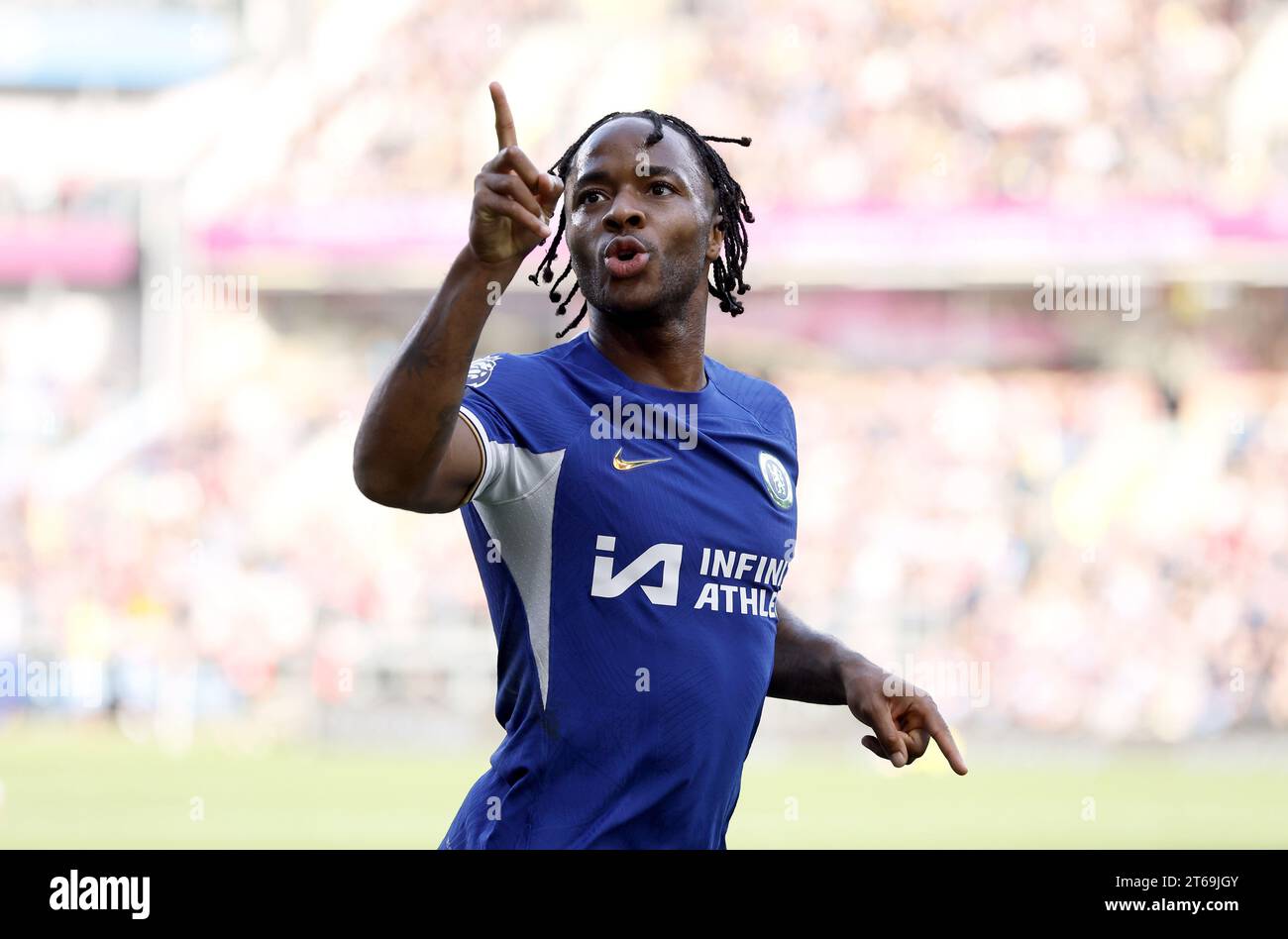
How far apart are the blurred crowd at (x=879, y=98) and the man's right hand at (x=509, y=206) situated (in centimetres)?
1467

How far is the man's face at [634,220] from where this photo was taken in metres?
3.04

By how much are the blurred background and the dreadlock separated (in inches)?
350

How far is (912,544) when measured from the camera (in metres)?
15.3

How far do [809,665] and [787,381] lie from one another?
13.8 m

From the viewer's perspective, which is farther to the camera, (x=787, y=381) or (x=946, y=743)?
(x=787, y=381)

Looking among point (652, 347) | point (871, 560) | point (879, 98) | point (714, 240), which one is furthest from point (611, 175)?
point (879, 98)

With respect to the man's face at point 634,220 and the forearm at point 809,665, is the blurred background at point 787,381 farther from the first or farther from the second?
the man's face at point 634,220

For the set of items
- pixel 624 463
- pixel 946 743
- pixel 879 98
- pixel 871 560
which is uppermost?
pixel 879 98

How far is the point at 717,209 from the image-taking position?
3494mm

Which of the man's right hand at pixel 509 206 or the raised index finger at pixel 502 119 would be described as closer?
the man's right hand at pixel 509 206

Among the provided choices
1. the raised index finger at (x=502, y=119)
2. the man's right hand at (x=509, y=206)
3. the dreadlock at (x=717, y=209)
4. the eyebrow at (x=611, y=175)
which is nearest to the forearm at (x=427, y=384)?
the man's right hand at (x=509, y=206)

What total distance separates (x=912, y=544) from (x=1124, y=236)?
12.1 feet

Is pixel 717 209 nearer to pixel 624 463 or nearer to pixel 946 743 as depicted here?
pixel 624 463

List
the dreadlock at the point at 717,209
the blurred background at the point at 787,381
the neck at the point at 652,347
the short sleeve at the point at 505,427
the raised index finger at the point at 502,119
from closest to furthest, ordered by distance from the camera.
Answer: the raised index finger at the point at 502,119
the short sleeve at the point at 505,427
the neck at the point at 652,347
the dreadlock at the point at 717,209
the blurred background at the point at 787,381
